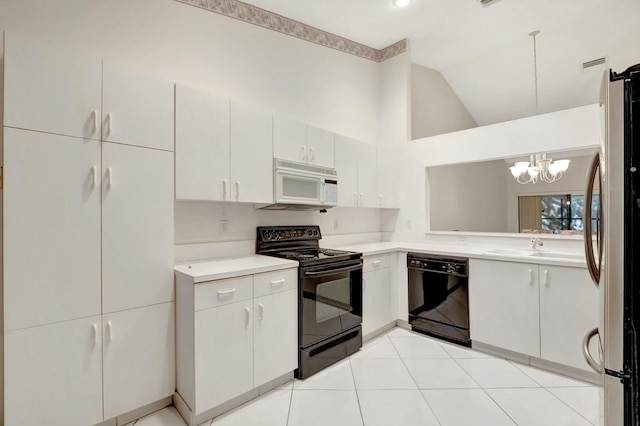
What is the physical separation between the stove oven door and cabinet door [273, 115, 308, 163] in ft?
3.44

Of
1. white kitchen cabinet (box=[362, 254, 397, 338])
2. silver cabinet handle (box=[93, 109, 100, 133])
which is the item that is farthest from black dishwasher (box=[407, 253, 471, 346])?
silver cabinet handle (box=[93, 109, 100, 133])

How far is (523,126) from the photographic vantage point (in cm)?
307

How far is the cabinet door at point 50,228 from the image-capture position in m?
1.56

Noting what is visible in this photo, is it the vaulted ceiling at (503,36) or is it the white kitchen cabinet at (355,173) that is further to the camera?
the white kitchen cabinet at (355,173)

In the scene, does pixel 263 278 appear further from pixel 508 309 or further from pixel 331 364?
pixel 508 309

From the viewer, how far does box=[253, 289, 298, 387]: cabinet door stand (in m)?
2.16

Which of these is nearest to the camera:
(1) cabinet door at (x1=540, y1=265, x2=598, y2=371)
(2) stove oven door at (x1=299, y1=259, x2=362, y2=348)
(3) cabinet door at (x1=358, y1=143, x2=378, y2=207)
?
(1) cabinet door at (x1=540, y1=265, x2=598, y2=371)

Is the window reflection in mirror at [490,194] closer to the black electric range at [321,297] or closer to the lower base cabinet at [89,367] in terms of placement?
the black electric range at [321,297]

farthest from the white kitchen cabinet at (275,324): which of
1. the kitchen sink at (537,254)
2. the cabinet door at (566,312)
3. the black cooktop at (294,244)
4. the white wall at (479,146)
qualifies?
the white wall at (479,146)

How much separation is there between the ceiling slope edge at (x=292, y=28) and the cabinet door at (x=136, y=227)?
5.17 feet

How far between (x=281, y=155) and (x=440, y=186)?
3.10 m

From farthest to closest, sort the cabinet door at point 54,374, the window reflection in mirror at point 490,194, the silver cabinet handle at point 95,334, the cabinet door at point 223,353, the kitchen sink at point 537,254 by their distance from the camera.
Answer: the window reflection in mirror at point 490,194 → the kitchen sink at point 537,254 → the cabinet door at point 223,353 → the silver cabinet handle at point 95,334 → the cabinet door at point 54,374

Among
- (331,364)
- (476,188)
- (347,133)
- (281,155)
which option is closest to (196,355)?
(331,364)

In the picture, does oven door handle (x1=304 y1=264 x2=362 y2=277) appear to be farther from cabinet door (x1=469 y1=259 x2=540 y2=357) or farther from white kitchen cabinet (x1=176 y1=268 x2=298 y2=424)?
cabinet door (x1=469 y1=259 x2=540 y2=357)
